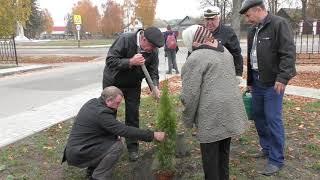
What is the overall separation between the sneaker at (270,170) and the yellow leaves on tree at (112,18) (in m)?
62.7

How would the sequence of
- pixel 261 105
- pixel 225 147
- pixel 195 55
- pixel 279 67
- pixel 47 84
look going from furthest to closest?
pixel 47 84 < pixel 261 105 < pixel 279 67 < pixel 225 147 < pixel 195 55

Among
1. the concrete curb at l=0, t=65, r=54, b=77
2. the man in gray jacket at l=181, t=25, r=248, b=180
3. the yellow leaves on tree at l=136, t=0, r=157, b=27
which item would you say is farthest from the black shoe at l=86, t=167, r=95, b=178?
the yellow leaves on tree at l=136, t=0, r=157, b=27

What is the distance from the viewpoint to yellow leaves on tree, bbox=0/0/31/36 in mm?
20328

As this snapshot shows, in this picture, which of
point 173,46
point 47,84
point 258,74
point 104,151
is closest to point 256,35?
point 258,74

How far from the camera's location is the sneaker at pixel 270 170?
193 inches

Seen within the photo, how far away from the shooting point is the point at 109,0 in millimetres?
66812

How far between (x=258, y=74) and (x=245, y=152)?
1.28 m

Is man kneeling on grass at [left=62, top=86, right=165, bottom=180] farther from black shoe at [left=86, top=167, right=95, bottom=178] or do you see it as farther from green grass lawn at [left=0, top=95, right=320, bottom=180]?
green grass lawn at [left=0, top=95, right=320, bottom=180]

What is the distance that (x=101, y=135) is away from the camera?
4500 millimetres

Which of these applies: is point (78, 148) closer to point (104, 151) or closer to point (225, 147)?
point (104, 151)

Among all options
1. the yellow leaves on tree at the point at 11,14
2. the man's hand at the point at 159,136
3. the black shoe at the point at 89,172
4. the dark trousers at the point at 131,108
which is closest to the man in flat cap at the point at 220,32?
the dark trousers at the point at 131,108

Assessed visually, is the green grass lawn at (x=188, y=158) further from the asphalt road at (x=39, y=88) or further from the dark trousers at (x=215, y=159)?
the asphalt road at (x=39, y=88)

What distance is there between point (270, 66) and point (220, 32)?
1.11 metres

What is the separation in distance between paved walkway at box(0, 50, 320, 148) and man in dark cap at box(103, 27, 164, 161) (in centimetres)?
220
